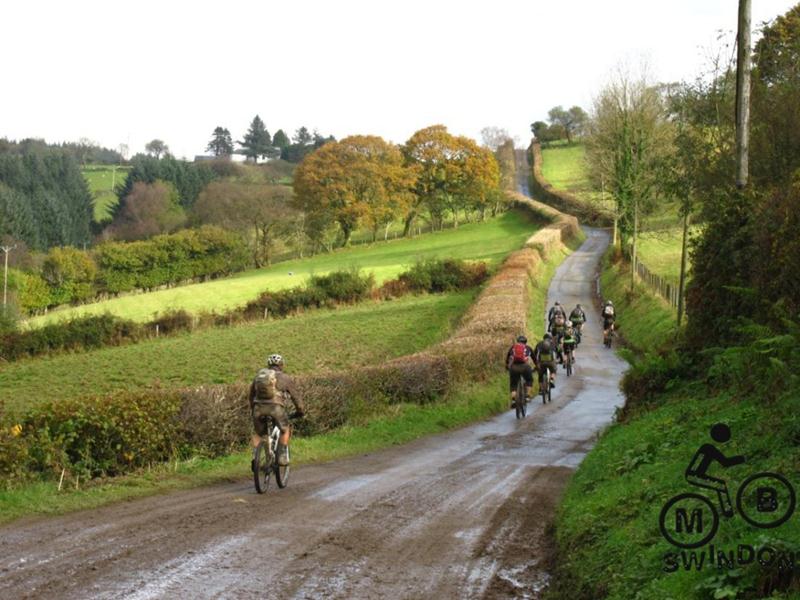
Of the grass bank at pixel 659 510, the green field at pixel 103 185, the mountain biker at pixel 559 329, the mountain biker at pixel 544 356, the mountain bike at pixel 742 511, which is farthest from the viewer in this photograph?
the green field at pixel 103 185

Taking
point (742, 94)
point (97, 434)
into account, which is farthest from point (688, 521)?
point (742, 94)

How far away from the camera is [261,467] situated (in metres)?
11.6

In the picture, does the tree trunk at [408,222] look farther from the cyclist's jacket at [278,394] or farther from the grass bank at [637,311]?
the cyclist's jacket at [278,394]

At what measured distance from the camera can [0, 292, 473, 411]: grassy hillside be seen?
34531 mm

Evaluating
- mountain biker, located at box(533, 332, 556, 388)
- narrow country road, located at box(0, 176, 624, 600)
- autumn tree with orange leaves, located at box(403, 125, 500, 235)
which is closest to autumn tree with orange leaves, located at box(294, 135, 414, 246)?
autumn tree with orange leaves, located at box(403, 125, 500, 235)

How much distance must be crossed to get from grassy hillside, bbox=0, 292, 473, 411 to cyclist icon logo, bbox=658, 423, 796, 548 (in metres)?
26.9

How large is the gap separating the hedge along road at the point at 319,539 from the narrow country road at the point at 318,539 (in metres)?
0.02

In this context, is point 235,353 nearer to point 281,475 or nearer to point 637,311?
point 637,311

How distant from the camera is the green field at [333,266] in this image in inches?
A: 2491

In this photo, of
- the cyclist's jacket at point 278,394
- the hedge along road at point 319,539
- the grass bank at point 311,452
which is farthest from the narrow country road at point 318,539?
the cyclist's jacket at point 278,394

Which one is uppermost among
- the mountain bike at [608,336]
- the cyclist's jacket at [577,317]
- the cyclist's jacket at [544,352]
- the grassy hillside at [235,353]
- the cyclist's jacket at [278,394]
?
the cyclist's jacket at [278,394]

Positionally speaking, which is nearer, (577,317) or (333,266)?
(577,317)

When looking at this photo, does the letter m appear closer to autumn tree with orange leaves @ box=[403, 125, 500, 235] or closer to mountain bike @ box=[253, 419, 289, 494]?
mountain bike @ box=[253, 419, 289, 494]

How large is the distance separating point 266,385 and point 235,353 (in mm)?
28769
